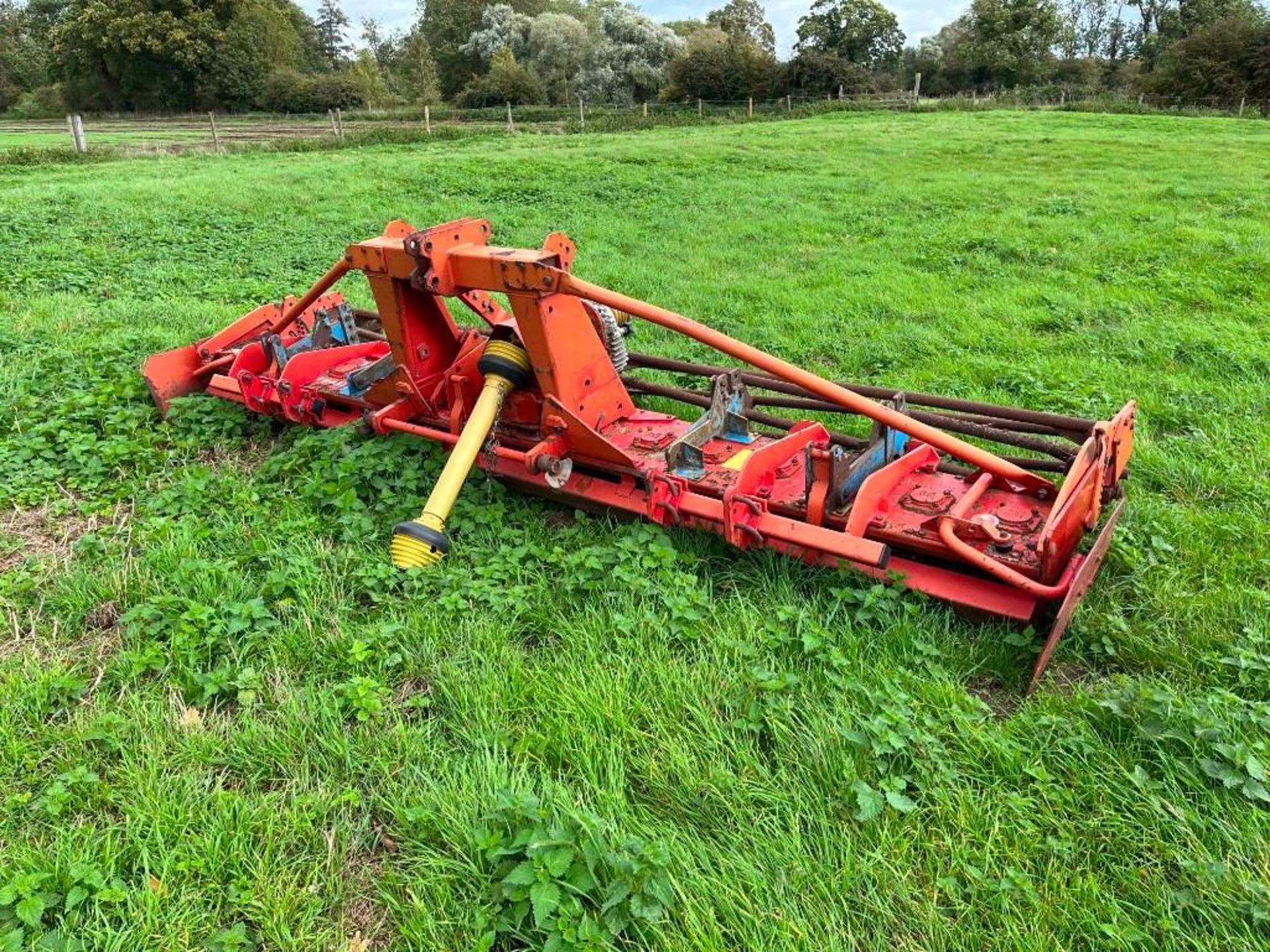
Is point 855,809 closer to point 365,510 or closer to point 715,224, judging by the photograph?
point 365,510

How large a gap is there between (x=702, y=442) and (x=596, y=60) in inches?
1979

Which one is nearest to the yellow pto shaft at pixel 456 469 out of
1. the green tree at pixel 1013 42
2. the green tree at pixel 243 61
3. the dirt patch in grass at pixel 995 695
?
the dirt patch in grass at pixel 995 695

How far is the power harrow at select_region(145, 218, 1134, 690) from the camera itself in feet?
10.6

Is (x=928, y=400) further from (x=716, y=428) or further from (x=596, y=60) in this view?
(x=596, y=60)

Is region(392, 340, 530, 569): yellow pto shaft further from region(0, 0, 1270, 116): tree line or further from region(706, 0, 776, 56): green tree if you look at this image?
region(706, 0, 776, 56): green tree

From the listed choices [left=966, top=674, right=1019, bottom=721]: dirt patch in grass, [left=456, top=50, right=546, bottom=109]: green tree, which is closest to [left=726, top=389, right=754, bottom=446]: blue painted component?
[left=966, top=674, right=1019, bottom=721]: dirt patch in grass

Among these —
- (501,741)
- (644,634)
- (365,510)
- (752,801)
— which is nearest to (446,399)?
(365,510)

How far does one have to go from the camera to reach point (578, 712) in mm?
2803

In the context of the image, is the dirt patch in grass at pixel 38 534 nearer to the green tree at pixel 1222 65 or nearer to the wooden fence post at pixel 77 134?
the wooden fence post at pixel 77 134

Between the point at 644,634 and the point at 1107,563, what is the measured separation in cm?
206

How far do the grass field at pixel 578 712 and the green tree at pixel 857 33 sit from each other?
53.7m

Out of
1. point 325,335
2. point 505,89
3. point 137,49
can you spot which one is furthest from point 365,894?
point 137,49

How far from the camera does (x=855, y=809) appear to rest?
8.01 ft

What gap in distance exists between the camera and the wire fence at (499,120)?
25.0 m
